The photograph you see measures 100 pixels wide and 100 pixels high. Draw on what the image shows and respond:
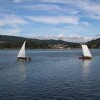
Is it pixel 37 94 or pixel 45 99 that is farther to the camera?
pixel 37 94

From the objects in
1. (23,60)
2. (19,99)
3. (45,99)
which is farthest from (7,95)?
(23,60)

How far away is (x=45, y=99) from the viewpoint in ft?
144

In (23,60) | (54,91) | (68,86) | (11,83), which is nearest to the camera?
(54,91)

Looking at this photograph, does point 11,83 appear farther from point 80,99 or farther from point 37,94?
point 80,99

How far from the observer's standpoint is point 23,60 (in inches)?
5482

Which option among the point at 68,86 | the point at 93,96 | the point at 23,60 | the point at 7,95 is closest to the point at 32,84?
the point at 68,86

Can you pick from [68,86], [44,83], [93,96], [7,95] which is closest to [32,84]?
[44,83]

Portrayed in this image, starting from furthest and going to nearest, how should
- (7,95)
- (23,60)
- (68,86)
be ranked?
(23,60) → (68,86) → (7,95)

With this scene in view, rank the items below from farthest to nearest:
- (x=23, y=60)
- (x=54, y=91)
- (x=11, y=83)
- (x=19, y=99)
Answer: (x=23, y=60)
(x=11, y=83)
(x=54, y=91)
(x=19, y=99)

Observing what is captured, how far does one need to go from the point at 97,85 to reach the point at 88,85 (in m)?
1.66

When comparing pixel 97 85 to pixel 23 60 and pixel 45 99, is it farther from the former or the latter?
pixel 23 60

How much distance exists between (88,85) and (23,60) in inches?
3369

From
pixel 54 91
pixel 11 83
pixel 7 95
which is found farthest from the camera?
pixel 11 83

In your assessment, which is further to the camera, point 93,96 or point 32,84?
point 32,84
